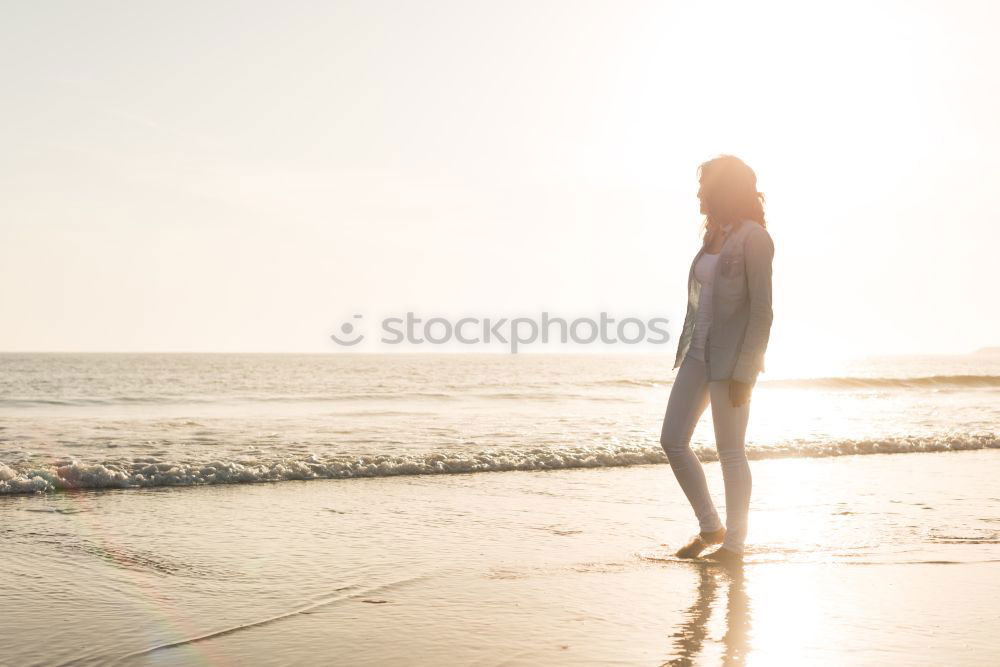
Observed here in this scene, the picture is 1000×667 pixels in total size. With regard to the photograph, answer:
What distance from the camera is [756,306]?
431cm

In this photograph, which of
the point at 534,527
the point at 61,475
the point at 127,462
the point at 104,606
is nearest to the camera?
the point at 104,606

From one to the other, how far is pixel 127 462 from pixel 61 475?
55.9 inches

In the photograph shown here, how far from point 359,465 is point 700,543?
16.2ft

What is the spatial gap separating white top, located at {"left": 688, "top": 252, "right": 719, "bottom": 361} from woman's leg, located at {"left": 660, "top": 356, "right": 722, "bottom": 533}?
7 cm

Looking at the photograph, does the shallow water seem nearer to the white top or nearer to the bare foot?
the bare foot

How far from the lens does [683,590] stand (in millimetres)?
3812

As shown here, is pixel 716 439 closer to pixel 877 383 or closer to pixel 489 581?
pixel 489 581

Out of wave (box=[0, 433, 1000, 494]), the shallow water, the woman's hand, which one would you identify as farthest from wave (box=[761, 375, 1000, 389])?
the woman's hand

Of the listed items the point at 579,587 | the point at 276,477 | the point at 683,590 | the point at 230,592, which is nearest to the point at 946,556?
the point at 683,590

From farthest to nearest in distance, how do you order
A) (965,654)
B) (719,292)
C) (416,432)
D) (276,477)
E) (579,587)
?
(416,432)
(276,477)
(719,292)
(579,587)
(965,654)

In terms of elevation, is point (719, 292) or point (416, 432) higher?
point (719, 292)

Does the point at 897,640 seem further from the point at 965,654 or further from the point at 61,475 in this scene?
Result: the point at 61,475

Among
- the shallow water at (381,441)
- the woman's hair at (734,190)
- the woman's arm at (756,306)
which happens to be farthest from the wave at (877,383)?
the woman's arm at (756,306)

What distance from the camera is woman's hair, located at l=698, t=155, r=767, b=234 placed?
4.45 m
